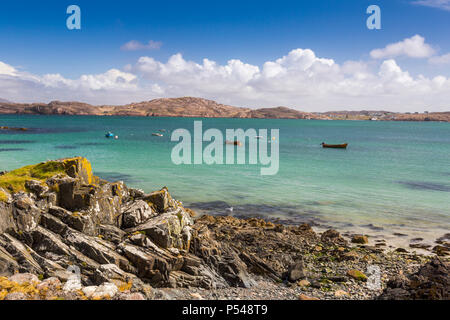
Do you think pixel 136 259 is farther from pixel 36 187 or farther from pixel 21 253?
pixel 36 187

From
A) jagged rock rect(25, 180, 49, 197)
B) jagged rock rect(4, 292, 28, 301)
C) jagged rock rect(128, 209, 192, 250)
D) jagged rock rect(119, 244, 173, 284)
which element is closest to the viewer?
jagged rock rect(4, 292, 28, 301)

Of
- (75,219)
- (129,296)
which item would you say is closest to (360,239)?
(129,296)

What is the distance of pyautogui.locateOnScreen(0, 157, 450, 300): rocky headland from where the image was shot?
1172 centimetres

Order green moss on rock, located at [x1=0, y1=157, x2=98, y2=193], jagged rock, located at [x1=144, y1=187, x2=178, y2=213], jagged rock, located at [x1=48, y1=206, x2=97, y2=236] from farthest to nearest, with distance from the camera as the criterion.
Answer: jagged rock, located at [x1=144, y1=187, x2=178, y2=213], green moss on rock, located at [x1=0, y1=157, x2=98, y2=193], jagged rock, located at [x1=48, y1=206, x2=97, y2=236]

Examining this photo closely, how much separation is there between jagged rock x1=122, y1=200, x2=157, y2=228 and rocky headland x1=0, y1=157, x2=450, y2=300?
1.8 inches

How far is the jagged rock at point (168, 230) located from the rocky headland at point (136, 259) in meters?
0.04

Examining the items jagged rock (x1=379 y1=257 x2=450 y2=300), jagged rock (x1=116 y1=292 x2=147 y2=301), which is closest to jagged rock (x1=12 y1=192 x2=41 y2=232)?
jagged rock (x1=116 y1=292 x2=147 y2=301)

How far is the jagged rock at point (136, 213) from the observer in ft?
50.4

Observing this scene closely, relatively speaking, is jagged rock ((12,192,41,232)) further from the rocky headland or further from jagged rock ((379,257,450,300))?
jagged rock ((379,257,450,300))

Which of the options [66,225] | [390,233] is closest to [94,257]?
[66,225]

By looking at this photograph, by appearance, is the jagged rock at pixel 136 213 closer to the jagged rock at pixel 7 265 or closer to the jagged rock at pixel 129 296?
the jagged rock at pixel 7 265

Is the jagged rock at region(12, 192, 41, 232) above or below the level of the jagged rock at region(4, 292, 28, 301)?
above

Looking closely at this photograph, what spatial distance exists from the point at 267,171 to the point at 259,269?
32.7m
